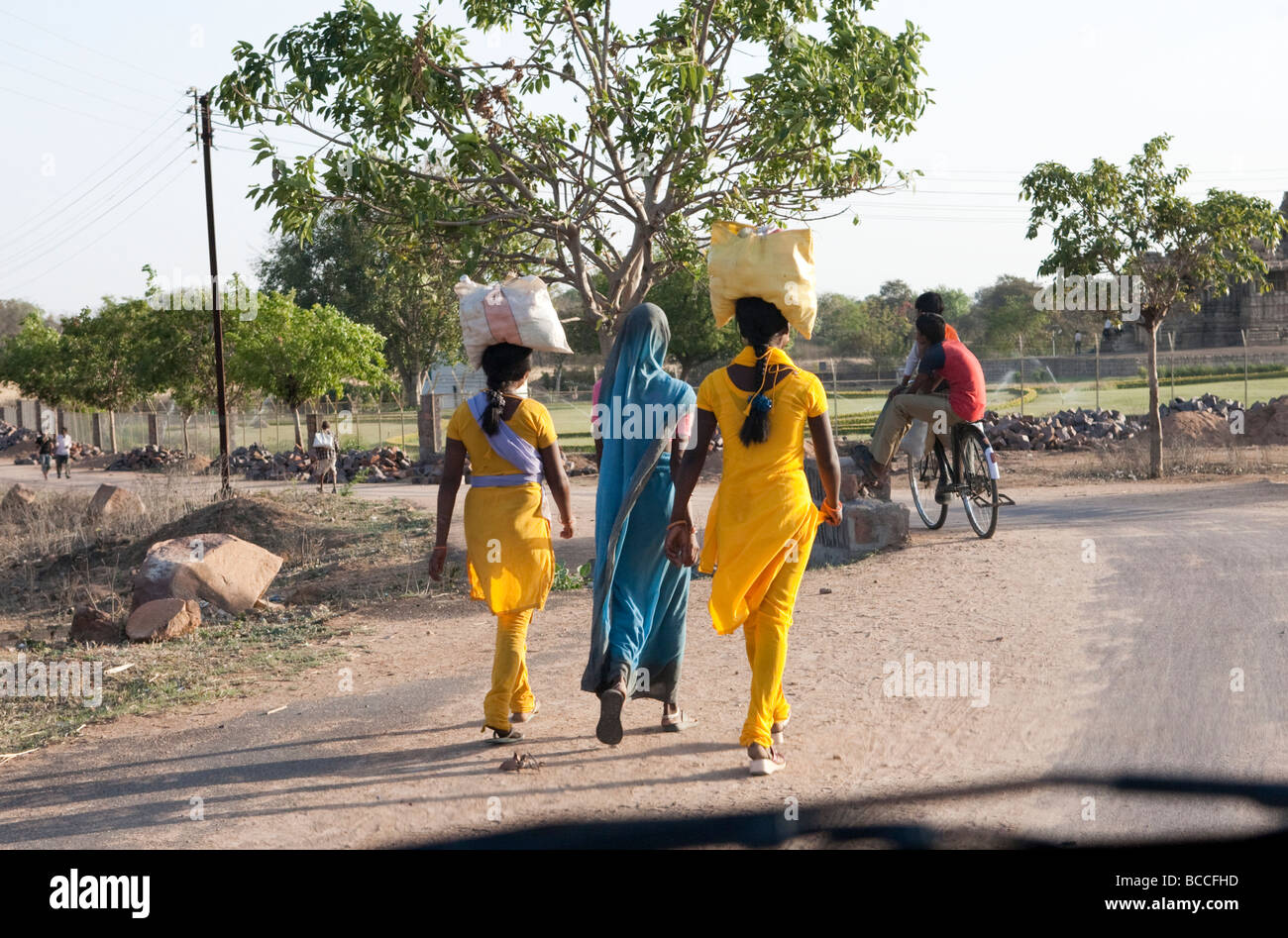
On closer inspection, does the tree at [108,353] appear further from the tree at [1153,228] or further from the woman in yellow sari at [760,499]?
the woman in yellow sari at [760,499]

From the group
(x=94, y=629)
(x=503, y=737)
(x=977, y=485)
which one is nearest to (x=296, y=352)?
(x=94, y=629)

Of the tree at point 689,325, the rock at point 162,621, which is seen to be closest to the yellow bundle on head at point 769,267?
the rock at point 162,621

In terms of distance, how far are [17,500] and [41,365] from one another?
80.3 ft

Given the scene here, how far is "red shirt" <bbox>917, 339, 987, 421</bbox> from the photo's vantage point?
9.12 m

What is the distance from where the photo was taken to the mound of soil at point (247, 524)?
15.4m

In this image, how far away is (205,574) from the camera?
999 cm

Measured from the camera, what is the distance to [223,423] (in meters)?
25.7

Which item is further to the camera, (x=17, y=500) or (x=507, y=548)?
(x=17, y=500)

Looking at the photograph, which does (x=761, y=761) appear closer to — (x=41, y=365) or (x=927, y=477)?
(x=927, y=477)

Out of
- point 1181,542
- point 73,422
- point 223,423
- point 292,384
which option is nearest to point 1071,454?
point 1181,542

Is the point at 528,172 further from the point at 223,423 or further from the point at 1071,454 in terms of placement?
the point at 223,423

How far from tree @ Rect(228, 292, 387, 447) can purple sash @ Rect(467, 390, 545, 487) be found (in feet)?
85.1
